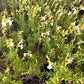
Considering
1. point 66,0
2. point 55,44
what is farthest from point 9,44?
point 66,0

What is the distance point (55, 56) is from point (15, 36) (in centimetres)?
82

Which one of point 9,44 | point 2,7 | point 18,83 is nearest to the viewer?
point 9,44

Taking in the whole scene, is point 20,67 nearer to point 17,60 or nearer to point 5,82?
point 17,60

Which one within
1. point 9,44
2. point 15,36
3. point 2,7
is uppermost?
point 2,7

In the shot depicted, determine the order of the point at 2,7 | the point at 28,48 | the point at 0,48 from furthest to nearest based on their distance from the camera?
the point at 2,7, the point at 28,48, the point at 0,48

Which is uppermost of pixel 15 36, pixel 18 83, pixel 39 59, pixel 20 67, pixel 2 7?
pixel 2 7

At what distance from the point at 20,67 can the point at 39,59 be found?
38cm

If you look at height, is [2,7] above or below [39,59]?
above

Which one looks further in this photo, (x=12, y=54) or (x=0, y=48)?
(x=0, y=48)

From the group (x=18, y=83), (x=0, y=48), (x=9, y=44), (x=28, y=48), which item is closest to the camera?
(x=9, y=44)

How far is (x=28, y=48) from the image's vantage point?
182cm

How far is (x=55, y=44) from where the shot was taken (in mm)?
1794

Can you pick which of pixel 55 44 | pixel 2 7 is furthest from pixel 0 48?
pixel 2 7

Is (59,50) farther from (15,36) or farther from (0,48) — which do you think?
(0,48)
